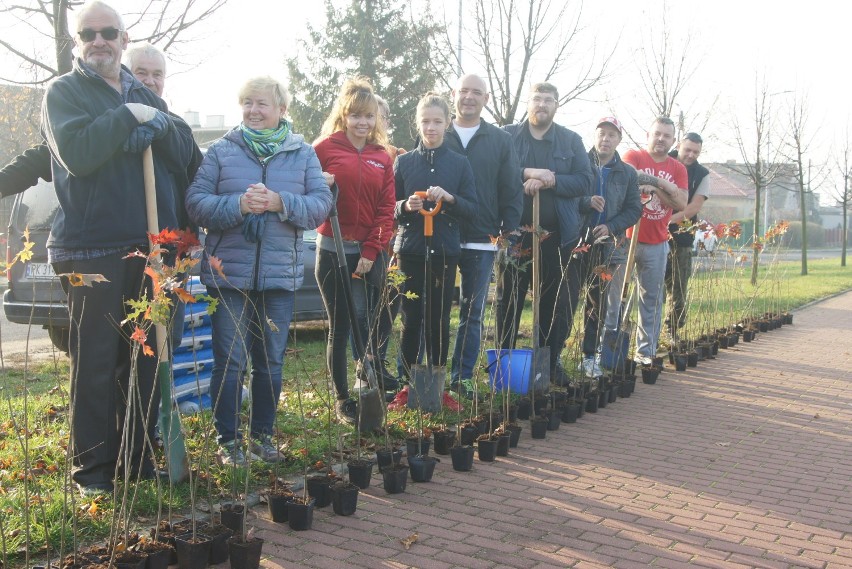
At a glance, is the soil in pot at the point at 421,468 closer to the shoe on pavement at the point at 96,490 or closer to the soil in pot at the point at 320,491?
the soil in pot at the point at 320,491

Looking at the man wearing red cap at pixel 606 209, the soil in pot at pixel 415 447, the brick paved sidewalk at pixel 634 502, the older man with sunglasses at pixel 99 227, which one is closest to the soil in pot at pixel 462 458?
the brick paved sidewalk at pixel 634 502

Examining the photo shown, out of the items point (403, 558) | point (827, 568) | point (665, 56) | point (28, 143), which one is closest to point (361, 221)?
point (403, 558)

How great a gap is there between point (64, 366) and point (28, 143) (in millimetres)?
17636

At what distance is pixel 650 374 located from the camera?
805 cm

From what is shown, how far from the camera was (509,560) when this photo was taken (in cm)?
369

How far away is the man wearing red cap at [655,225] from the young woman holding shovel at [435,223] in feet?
9.22

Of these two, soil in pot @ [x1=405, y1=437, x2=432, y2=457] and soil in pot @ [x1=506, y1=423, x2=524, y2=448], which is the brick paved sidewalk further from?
soil in pot @ [x1=405, y1=437, x2=432, y2=457]

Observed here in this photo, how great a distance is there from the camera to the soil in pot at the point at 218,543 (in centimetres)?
347

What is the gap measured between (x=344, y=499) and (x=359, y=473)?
14.8 inches

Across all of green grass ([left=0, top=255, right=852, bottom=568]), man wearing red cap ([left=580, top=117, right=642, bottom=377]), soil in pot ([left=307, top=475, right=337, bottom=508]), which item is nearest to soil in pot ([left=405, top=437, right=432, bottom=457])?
green grass ([left=0, top=255, right=852, bottom=568])

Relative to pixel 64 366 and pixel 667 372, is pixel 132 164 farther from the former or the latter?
pixel 667 372

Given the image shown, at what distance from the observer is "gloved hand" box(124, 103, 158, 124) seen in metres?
4.07

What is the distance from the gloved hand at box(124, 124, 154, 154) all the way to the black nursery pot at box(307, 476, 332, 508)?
1782 millimetres

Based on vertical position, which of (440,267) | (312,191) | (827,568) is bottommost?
(827,568)
